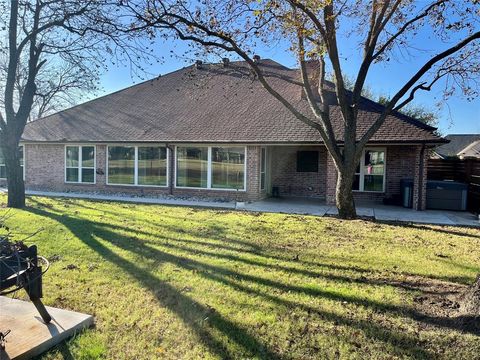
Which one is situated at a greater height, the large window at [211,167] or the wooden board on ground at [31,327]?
the large window at [211,167]

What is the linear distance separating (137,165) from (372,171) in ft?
33.4

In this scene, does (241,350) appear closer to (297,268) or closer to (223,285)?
(223,285)

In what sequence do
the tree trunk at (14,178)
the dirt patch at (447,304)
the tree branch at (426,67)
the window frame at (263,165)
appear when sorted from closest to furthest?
the dirt patch at (447,304)
the tree branch at (426,67)
the tree trunk at (14,178)
the window frame at (263,165)

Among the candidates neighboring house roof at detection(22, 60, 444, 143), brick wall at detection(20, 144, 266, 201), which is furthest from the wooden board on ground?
brick wall at detection(20, 144, 266, 201)

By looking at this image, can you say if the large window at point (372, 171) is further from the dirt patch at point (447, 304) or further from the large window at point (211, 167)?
the dirt patch at point (447, 304)

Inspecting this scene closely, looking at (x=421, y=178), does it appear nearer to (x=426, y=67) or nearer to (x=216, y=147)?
(x=426, y=67)

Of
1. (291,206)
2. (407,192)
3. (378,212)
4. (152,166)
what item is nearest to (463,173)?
(407,192)

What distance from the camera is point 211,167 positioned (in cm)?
1508

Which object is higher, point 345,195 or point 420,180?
point 420,180

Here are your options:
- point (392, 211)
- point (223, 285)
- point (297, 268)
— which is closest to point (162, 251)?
point (223, 285)

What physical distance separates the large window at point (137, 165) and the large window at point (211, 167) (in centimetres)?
89

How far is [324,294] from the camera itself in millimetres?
4680

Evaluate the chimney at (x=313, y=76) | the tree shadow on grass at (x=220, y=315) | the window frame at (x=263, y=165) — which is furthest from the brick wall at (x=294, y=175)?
the tree shadow on grass at (x=220, y=315)

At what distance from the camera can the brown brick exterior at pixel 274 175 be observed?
558 inches
